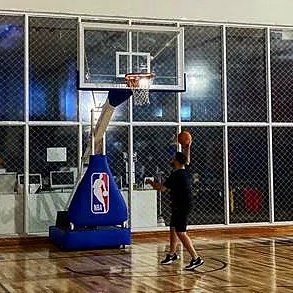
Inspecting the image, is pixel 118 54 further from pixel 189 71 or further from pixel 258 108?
pixel 258 108

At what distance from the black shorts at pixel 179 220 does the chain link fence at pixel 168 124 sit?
3715mm

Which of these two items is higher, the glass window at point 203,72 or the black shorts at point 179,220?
the glass window at point 203,72

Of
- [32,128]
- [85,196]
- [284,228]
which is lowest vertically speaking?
[284,228]

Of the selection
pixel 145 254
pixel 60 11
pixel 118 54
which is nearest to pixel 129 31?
pixel 118 54

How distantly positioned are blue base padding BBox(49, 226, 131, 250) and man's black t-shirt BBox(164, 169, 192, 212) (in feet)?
7.43

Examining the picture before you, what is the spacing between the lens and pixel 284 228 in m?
12.4

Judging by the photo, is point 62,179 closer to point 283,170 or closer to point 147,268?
point 147,268

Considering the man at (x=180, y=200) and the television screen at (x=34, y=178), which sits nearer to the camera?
the man at (x=180, y=200)

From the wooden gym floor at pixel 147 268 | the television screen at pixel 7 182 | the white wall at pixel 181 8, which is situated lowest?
the wooden gym floor at pixel 147 268

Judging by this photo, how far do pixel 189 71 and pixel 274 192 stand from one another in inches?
117

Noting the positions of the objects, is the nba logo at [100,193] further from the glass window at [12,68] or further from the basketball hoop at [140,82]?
the glass window at [12,68]

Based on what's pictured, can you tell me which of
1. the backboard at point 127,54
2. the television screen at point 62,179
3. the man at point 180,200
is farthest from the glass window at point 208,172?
the man at point 180,200

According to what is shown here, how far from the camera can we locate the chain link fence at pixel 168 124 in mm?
11367

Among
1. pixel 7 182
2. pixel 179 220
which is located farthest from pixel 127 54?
pixel 179 220
